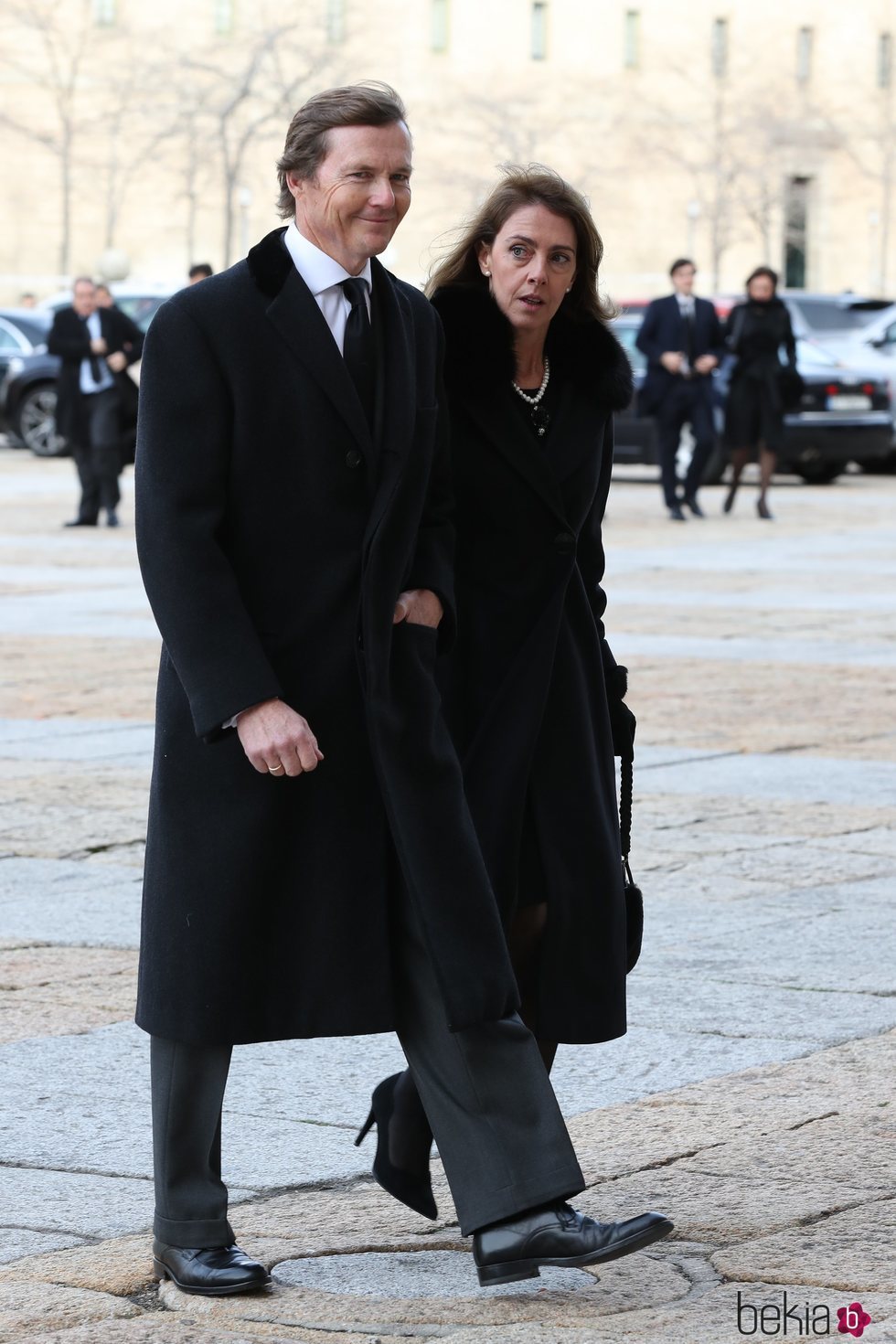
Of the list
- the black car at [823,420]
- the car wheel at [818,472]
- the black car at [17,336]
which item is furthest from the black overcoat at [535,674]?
the black car at [17,336]

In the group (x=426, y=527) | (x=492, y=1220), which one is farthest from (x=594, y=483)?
(x=492, y=1220)

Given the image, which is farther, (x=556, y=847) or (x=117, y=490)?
(x=117, y=490)

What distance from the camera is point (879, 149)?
6681cm

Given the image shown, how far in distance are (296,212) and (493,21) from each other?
207 ft

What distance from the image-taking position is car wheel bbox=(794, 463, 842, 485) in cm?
2272

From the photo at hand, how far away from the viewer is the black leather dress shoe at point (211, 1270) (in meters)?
3.24

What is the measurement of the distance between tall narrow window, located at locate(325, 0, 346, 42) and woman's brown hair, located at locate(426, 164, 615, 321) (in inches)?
2027

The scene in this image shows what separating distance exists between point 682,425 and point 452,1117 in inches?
577

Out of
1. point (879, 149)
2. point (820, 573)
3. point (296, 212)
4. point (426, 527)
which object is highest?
point (879, 149)

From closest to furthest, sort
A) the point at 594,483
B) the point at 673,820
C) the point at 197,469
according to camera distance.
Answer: the point at 197,469
the point at 594,483
the point at 673,820

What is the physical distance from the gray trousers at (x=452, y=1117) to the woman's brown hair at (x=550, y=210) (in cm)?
102

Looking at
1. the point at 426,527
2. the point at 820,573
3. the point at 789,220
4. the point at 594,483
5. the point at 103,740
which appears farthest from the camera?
the point at 789,220

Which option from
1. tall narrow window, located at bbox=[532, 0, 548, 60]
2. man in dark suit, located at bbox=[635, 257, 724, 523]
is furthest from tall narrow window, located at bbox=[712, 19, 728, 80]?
man in dark suit, located at bbox=[635, 257, 724, 523]

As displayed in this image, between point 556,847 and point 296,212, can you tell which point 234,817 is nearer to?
point 556,847
